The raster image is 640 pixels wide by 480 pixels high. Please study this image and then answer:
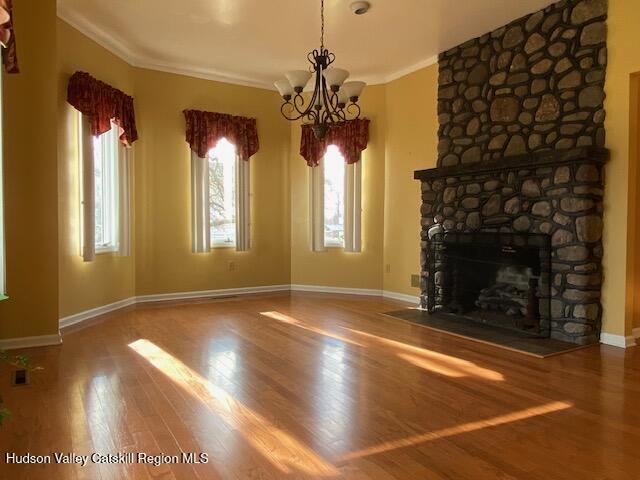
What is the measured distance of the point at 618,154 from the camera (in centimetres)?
374

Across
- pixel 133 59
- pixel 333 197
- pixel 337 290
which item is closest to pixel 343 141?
pixel 333 197

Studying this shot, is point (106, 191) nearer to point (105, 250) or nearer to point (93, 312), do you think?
point (105, 250)

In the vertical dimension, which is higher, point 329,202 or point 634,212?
point 329,202

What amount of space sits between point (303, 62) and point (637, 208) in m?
3.83

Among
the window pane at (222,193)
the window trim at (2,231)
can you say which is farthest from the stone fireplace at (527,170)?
the window trim at (2,231)

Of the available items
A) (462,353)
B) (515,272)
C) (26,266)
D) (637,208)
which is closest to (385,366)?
(462,353)

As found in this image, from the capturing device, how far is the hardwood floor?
1.95 metres

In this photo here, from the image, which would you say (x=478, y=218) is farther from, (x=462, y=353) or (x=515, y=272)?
(x=462, y=353)

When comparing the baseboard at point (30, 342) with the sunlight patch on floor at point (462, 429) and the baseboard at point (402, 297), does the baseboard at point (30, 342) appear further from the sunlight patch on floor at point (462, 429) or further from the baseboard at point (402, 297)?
the baseboard at point (402, 297)

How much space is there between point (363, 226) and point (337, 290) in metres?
0.98

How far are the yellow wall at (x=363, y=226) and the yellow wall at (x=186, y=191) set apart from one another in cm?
15

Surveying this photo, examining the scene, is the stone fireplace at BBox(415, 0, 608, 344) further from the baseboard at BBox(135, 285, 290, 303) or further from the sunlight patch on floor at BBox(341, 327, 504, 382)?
the baseboard at BBox(135, 285, 290, 303)

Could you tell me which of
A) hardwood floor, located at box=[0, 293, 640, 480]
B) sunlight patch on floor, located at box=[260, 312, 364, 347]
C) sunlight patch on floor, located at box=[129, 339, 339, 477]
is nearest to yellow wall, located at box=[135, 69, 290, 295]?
sunlight patch on floor, located at box=[260, 312, 364, 347]

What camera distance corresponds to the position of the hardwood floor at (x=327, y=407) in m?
1.95
